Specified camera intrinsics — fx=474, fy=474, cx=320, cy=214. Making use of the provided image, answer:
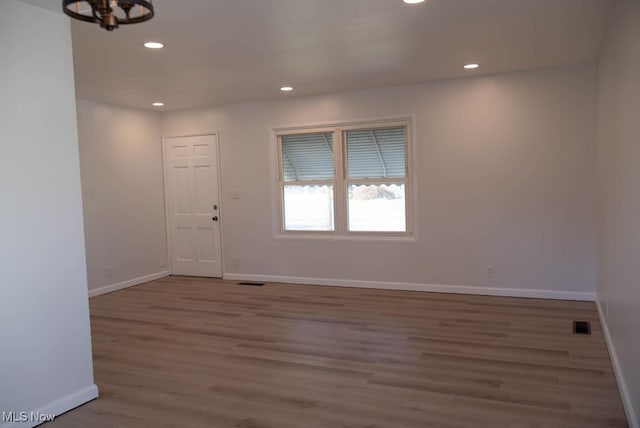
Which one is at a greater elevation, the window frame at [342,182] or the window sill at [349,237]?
the window frame at [342,182]

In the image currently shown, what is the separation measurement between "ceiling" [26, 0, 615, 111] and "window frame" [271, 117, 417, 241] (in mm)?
544

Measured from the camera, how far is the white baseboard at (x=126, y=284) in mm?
5822

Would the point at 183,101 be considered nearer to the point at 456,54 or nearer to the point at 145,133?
the point at 145,133

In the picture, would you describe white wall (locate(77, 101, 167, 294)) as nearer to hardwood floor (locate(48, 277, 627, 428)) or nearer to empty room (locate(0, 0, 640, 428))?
empty room (locate(0, 0, 640, 428))

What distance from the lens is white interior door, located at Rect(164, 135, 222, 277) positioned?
6641 millimetres

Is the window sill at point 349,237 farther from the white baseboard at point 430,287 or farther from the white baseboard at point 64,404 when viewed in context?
the white baseboard at point 64,404

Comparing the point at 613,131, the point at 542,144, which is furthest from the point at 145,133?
the point at 613,131

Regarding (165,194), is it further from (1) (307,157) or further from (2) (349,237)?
(2) (349,237)

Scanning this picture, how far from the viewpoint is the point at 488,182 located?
16.9 ft

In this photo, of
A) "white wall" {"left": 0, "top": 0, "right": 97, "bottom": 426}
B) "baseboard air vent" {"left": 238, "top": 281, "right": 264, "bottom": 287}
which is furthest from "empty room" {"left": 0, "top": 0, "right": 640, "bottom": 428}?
"baseboard air vent" {"left": 238, "top": 281, "right": 264, "bottom": 287}

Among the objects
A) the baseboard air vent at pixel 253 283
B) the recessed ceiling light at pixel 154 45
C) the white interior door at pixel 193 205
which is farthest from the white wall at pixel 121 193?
the recessed ceiling light at pixel 154 45

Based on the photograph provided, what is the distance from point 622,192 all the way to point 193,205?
17.6ft

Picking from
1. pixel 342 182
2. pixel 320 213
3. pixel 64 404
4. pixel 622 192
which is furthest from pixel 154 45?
pixel 622 192

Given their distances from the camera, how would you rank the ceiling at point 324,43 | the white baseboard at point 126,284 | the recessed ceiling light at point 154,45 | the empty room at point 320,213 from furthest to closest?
the white baseboard at point 126,284
the recessed ceiling light at point 154,45
the ceiling at point 324,43
the empty room at point 320,213
